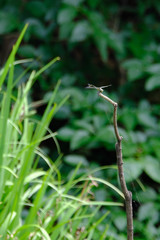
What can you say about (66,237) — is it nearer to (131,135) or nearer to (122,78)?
(131,135)

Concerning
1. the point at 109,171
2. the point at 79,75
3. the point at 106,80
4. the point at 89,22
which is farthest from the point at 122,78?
the point at 109,171

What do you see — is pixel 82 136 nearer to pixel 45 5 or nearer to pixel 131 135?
Answer: pixel 131 135

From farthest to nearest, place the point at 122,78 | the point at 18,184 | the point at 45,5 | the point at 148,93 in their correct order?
the point at 122,78 → the point at 148,93 → the point at 45,5 → the point at 18,184

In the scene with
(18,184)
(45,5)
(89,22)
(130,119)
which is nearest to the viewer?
(18,184)

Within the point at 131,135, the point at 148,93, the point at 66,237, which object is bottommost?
the point at 148,93

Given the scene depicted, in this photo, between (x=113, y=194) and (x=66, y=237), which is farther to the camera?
(x=113, y=194)

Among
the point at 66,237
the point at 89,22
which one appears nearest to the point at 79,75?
the point at 89,22

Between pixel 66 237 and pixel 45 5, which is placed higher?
pixel 45 5
